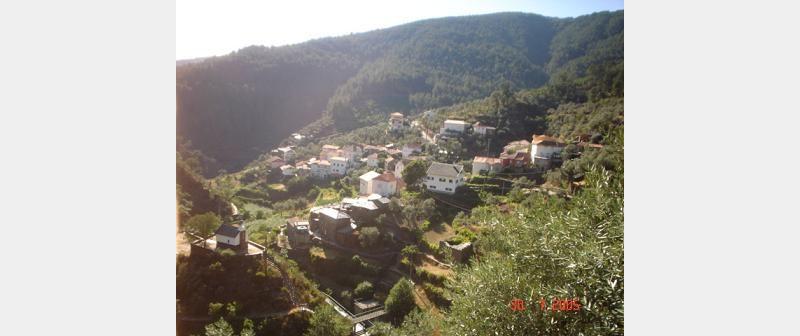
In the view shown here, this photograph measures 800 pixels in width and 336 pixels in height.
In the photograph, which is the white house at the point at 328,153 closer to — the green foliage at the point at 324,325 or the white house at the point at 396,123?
the white house at the point at 396,123

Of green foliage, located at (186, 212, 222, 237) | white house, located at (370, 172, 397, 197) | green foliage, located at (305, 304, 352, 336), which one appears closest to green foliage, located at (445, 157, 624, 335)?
green foliage, located at (305, 304, 352, 336)

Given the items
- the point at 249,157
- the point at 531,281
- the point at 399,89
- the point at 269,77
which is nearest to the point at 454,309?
the point at 531,281

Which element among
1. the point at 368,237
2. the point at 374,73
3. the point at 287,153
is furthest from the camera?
the point at 374,73

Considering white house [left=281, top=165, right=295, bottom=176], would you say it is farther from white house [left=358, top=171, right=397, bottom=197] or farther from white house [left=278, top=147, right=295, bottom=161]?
white house [left=358, top=171, right=397, bottom=197]

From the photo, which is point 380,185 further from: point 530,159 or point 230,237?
point 230,237

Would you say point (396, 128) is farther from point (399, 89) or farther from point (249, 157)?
point (399, 89)

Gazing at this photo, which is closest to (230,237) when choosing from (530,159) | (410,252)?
(410,252)

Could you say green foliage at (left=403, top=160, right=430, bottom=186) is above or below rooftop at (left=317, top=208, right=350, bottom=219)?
above
